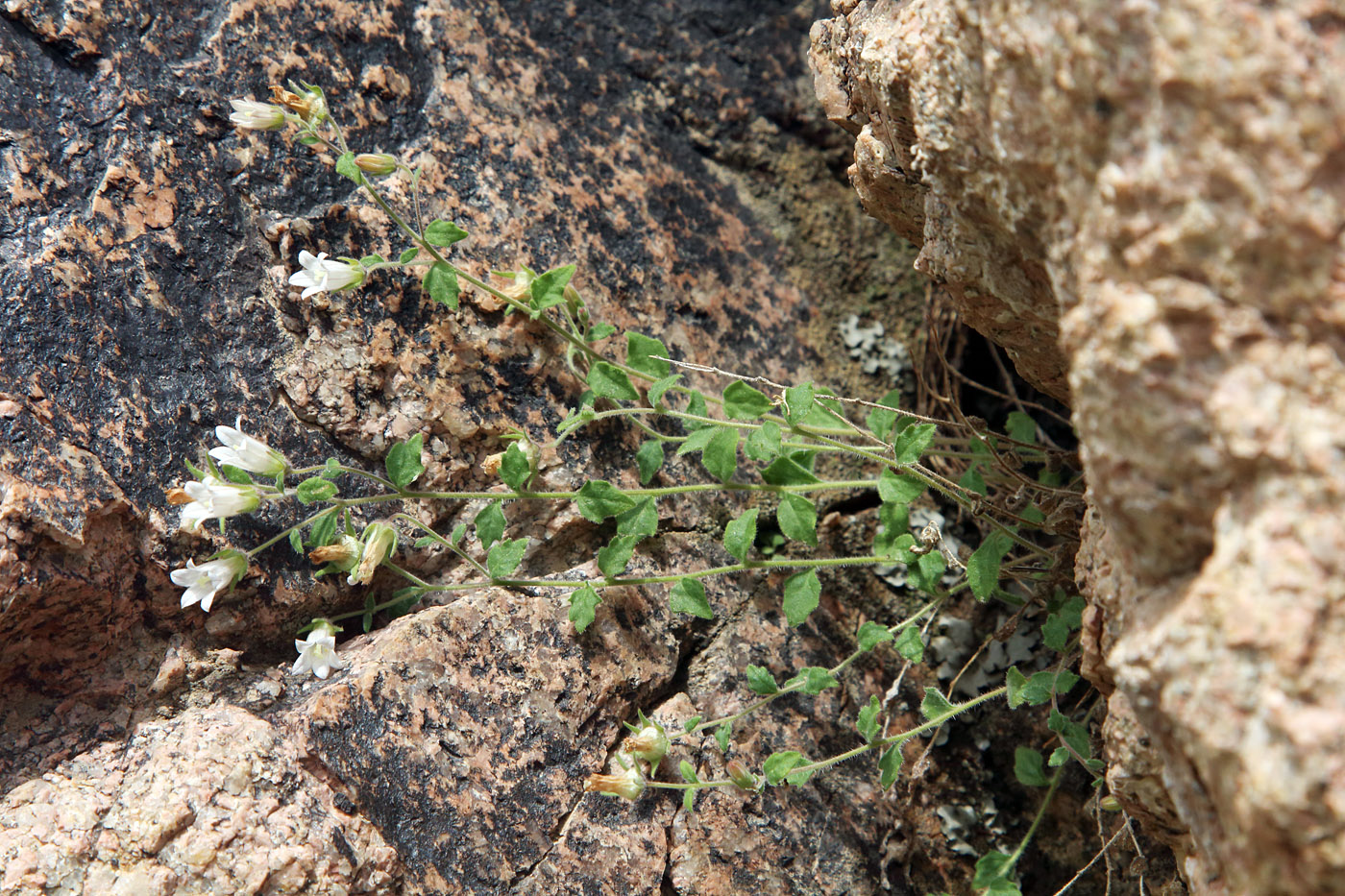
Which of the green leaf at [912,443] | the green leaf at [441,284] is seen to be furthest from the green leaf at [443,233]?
the green leaf at [912,443]

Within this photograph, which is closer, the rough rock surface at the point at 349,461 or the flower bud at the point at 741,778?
the rough rock surface at the point at 349,461

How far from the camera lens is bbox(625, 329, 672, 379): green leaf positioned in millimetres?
1803

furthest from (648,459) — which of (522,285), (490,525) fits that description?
(522,285)

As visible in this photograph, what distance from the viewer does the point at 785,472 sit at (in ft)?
5.83

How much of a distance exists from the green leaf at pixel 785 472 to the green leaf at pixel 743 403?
0.10 meters

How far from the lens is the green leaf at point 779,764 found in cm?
166

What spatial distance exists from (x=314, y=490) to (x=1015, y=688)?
4.30 feet

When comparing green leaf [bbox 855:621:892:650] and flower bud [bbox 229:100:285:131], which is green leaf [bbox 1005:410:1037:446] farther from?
flower bud [bbox 229:100:285:131]

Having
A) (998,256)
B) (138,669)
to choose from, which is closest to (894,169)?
(998,256)

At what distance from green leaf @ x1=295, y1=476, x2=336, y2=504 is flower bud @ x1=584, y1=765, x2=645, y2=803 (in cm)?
68

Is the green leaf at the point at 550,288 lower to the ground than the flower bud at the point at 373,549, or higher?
higher

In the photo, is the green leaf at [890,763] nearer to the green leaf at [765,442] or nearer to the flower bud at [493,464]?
the green leaf at [765,442]

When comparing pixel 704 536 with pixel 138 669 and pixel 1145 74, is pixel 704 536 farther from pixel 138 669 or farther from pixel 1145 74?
pixel 1145 74

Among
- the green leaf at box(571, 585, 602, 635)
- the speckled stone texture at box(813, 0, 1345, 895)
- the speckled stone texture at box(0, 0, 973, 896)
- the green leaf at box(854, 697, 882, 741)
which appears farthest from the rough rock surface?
the speckled stone texture at box(813, 0, 1345, 895)
